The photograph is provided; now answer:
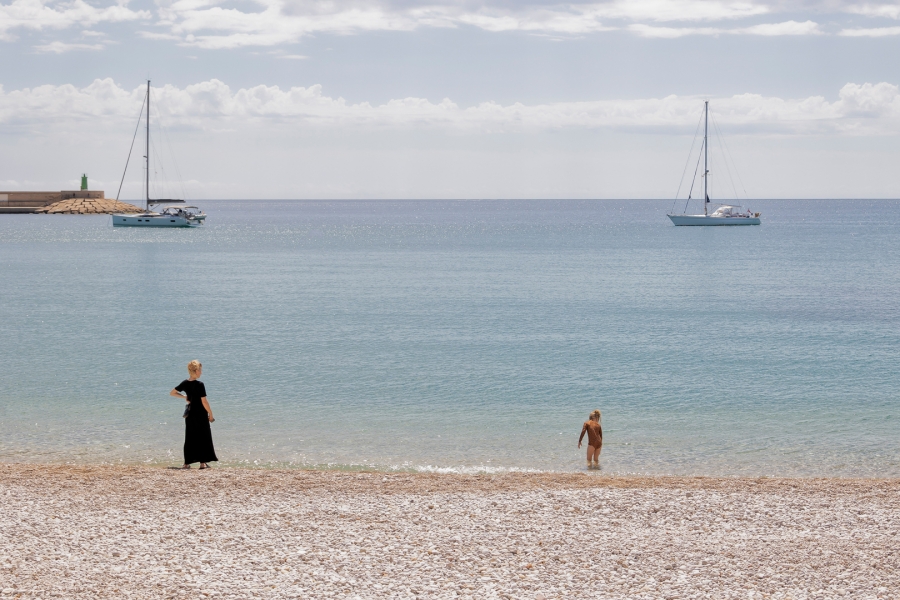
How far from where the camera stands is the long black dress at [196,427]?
43.2 feet

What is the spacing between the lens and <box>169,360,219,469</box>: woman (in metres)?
13.1

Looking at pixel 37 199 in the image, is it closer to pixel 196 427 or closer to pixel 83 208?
pixel 83 208

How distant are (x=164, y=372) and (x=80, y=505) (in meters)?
15.2

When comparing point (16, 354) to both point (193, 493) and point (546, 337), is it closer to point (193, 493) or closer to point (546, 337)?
point (546, 337)

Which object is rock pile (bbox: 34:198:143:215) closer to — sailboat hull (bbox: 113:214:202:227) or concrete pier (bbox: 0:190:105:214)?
concrete pier (bbox: 0:190:105:214)

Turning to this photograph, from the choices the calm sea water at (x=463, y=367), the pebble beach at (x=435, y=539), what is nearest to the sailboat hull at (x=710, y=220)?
the calm sea water at (x=463, y=367)

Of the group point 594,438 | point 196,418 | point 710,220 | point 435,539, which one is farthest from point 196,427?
point 710,220

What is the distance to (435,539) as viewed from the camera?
9.82 m

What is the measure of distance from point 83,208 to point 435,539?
167 meters

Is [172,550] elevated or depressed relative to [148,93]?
depressed

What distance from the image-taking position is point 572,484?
13375 mm

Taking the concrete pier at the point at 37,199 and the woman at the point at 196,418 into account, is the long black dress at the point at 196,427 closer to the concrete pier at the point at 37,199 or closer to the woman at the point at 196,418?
the woman at the point at 196,418

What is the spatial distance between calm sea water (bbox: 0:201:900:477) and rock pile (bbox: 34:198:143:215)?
351 ft

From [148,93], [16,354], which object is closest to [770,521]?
[16,354]
